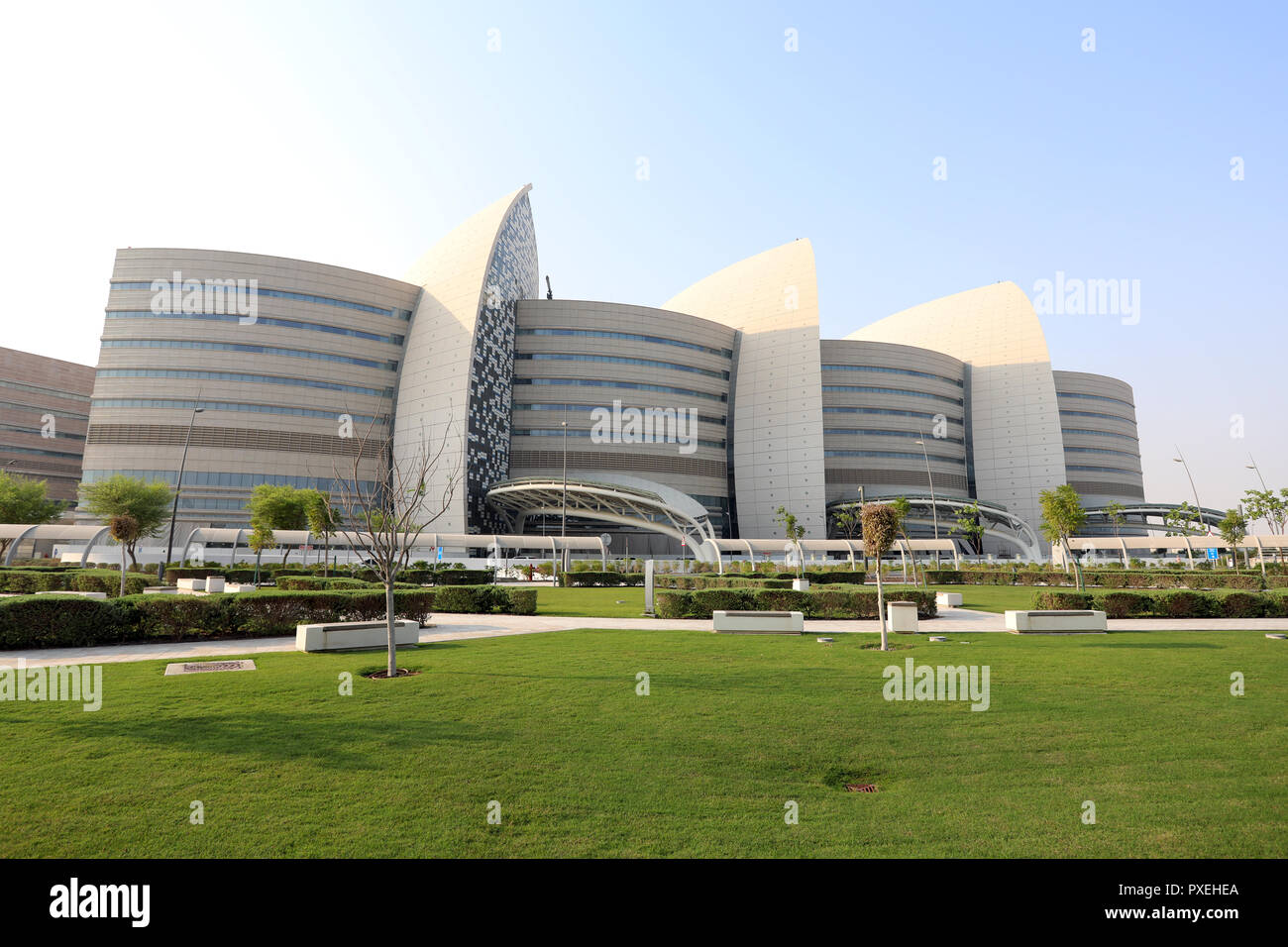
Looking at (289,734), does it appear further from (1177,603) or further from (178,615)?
(1177,603)

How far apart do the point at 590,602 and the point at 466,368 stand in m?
44.8

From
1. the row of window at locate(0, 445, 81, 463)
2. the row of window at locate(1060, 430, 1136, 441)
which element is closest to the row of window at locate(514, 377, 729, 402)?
the row of window at locate(0, 445, 81, 463)

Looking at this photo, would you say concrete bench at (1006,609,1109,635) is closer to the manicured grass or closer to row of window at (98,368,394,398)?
the manicured grass

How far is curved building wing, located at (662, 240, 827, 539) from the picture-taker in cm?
7925

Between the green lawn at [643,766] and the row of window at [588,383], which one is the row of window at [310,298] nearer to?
the row of window at [588,383]

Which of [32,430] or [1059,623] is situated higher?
[32,430]

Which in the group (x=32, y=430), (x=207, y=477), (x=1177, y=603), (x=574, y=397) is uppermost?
(x=574, y=397)

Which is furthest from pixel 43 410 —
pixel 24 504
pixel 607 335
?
pixel 607 335

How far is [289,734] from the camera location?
748 cm

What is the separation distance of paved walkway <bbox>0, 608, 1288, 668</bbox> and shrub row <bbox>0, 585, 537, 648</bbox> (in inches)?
13.1

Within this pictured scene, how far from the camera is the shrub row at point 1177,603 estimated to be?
21875 mm

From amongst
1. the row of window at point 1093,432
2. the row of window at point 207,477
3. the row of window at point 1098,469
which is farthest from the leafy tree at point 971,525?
the row of window at point 207,477
